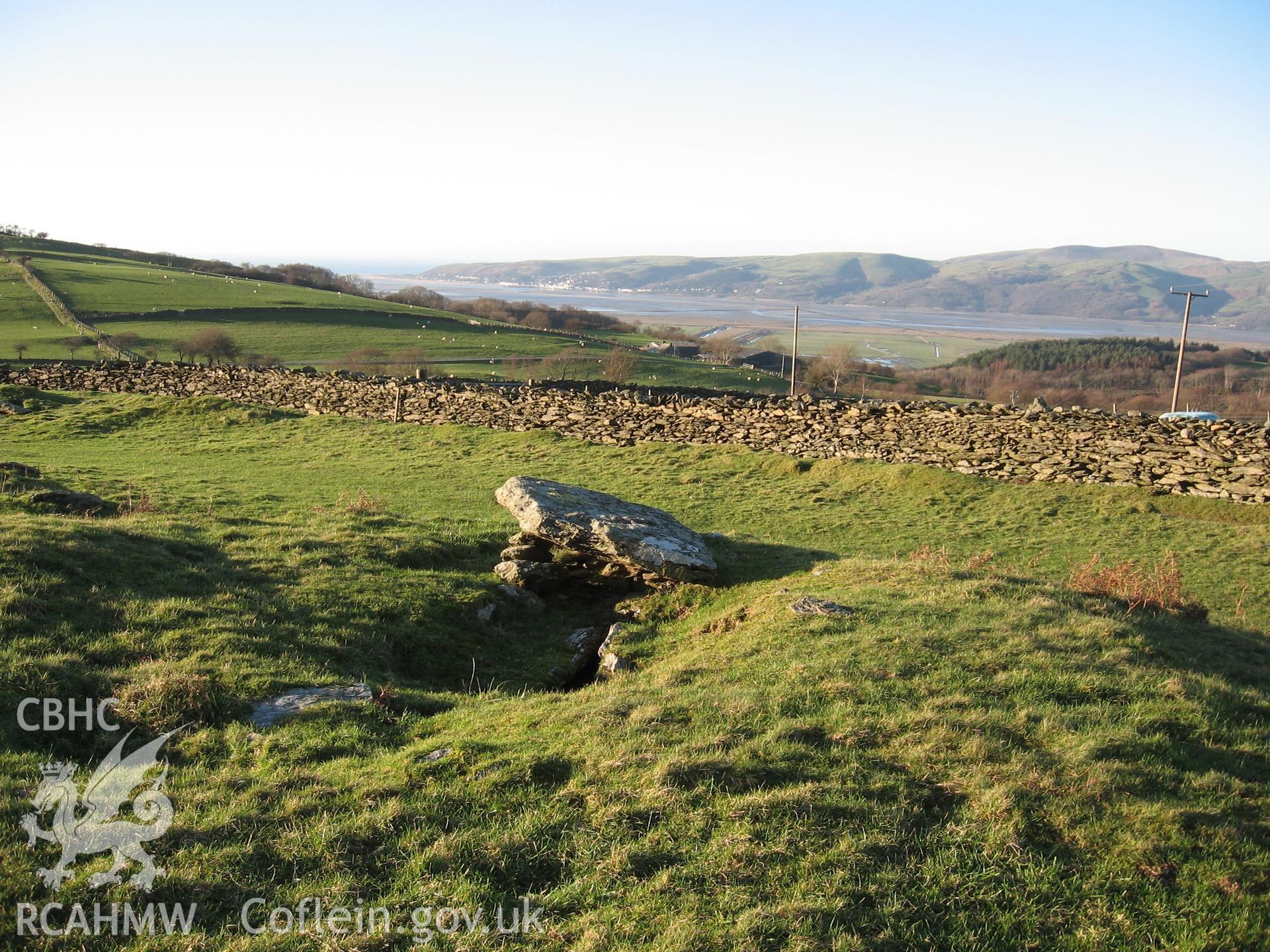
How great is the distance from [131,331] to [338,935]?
260 feet

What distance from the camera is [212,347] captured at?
63.2 meters

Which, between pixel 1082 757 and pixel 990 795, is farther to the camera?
pixel 1082 757

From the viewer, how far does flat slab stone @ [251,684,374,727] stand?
7633 mm

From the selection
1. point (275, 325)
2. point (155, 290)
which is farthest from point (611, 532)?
point (155, 290)

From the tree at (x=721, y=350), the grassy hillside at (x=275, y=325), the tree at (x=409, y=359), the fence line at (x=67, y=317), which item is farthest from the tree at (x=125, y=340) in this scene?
the tree at (x=721, y=350)

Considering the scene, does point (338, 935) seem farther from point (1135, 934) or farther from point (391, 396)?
point (391, 396)

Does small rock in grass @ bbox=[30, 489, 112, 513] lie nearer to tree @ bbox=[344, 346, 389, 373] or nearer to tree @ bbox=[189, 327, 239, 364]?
tree @ bbox=[344, 346, 389, 373]

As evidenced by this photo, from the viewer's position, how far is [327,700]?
7.98 meters

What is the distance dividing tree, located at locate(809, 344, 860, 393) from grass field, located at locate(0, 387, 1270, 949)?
158ft

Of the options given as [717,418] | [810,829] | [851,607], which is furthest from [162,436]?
[810,829]

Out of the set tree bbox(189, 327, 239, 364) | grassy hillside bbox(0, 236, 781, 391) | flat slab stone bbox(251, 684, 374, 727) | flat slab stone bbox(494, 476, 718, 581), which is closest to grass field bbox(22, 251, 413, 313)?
grassy hillside bbox(0, 236, 781, 391)

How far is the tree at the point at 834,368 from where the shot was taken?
71.3 meters

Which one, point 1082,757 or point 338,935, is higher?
point 1082,757

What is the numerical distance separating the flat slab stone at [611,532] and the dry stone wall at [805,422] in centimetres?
1451
